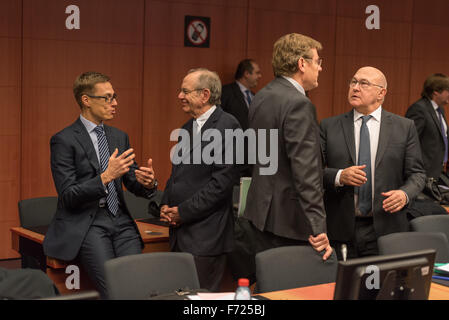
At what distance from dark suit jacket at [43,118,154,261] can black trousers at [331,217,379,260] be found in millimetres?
1607

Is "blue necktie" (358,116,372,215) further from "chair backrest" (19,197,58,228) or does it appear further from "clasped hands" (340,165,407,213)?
"chair backrest" (19,197,58,228)

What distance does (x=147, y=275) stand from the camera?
9.72 feet

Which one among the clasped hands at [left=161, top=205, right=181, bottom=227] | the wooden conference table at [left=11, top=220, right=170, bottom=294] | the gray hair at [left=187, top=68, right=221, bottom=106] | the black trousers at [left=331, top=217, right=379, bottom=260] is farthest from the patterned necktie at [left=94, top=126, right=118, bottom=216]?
the black trousers at [left=331, top=217, right=379, bottom=260]

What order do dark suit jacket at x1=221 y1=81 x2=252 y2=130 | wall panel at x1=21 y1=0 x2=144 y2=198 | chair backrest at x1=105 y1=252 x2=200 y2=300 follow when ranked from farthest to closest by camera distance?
dark suit jacket at x1=221 y1=81 x2=252 y2=130
wall panel at x1=21 y1=0 x2=144 y2=198
chair backrest at x1=105 y1=252 x2=200 y2=300

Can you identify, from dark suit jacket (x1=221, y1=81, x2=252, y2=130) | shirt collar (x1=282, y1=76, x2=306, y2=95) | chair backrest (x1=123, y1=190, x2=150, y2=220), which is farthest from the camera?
dark suit jacket (x1=221, y1=81, x2=252, y2=130)

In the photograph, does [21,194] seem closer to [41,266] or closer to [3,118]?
[3,118]

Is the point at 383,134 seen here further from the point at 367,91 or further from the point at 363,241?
the point at 363,241

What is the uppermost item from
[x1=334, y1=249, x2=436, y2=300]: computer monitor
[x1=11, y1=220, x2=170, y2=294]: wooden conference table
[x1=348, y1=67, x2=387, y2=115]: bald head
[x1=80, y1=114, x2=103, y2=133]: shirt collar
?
[x1=348, y1=67, x2=387, y2=115]: bald head

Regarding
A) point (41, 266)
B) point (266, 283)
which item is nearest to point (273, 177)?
point (266, 283)

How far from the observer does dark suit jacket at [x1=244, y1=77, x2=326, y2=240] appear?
10.8ft

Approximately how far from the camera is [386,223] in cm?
409

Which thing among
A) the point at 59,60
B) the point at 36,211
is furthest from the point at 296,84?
the point at 59,60

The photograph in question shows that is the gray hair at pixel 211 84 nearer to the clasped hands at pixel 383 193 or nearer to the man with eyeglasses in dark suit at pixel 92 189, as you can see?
the man with eyeglasses in dark suit at pixel 92 189

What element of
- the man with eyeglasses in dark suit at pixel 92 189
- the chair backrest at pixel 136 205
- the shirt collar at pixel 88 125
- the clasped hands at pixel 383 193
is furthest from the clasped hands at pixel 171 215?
the chair backrest at pixel 136 205
